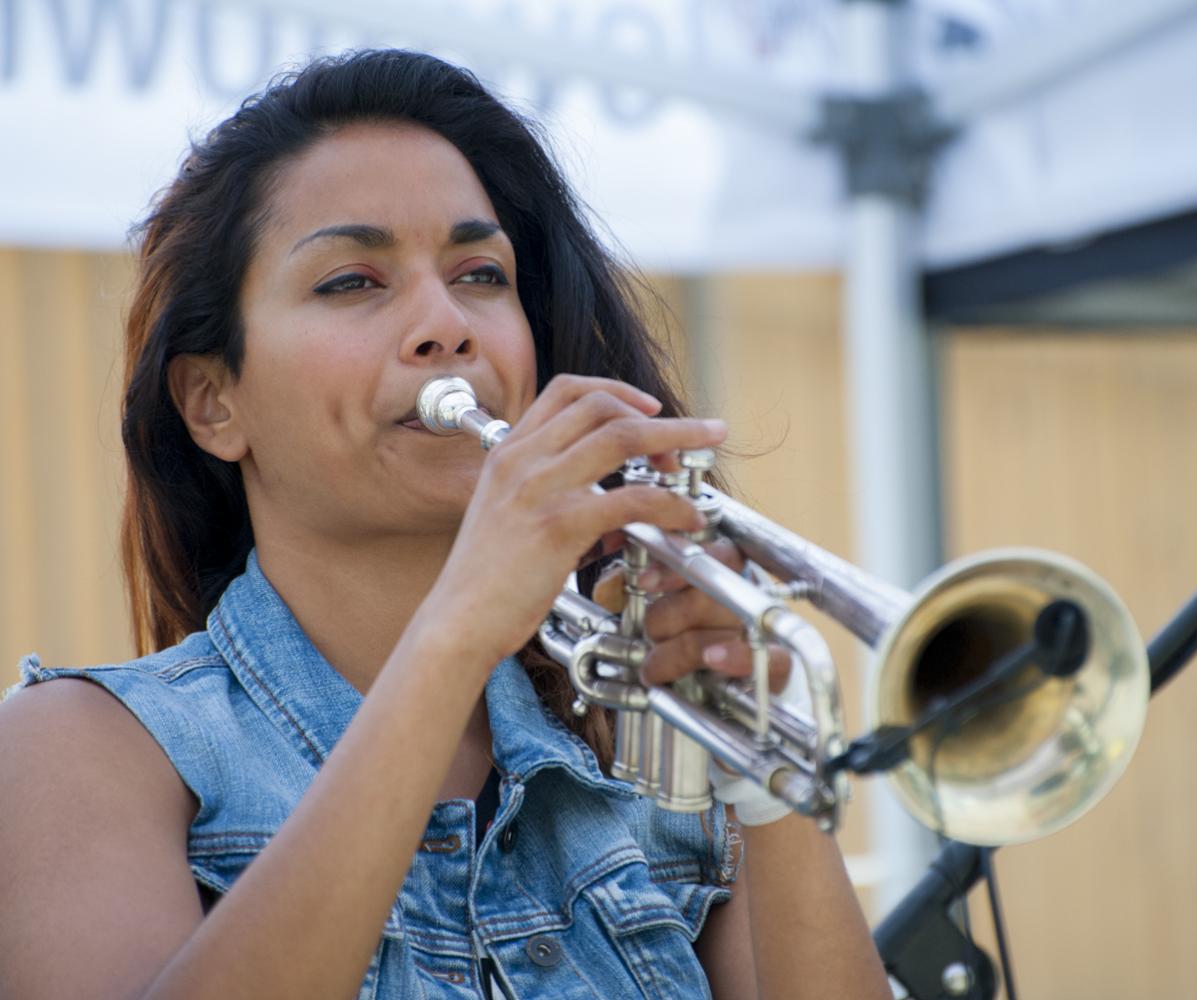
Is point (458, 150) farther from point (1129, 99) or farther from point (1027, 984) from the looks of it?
point (1027, 984)

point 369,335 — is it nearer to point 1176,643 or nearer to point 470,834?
point 470,834

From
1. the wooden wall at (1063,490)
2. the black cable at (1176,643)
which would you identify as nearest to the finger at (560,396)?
the black cable at (1176,643)

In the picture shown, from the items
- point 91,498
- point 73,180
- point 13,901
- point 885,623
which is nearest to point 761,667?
point 885,623

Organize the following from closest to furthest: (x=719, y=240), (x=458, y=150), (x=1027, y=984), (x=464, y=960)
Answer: (x=464, y=960) < (x=458, y=150) < (x=719, y=240) < (x=1027, y=984)

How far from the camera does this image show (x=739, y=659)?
1.61 metres

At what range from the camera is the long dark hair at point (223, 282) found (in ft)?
6.99

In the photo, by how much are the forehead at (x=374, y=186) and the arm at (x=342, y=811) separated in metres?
0.53

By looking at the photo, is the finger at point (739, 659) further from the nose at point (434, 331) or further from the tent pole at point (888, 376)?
the tent pole at point (888, 376)

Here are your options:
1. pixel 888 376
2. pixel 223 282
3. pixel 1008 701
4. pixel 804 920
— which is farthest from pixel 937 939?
pixel 888 376

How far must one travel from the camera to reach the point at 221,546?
2271mm

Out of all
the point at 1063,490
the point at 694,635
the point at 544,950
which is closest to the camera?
the point at 694,635

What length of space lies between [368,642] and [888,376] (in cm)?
202

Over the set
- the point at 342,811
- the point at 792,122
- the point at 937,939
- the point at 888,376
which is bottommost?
the point at 937,939

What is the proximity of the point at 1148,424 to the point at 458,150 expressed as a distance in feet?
11.9
